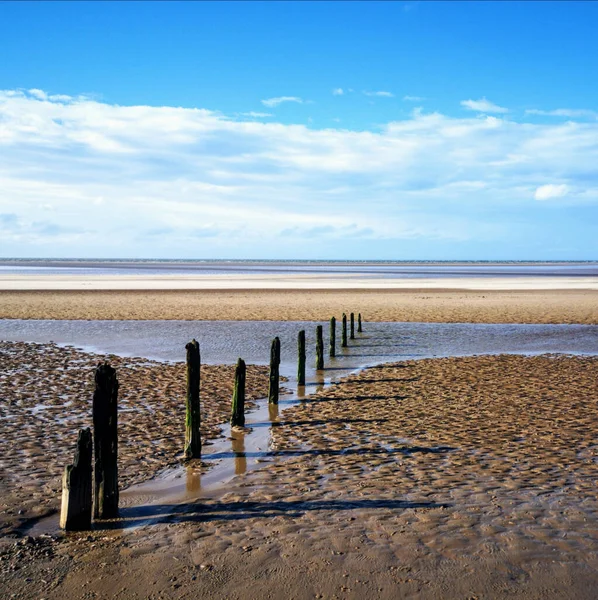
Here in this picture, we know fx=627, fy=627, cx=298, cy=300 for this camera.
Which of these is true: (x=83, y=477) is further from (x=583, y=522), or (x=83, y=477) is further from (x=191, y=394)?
(x=583, y=522)

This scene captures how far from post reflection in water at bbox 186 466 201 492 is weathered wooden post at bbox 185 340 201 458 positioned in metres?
0.47

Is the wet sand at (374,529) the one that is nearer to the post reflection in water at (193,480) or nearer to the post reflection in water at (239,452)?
the post reflection in water at (239,452)

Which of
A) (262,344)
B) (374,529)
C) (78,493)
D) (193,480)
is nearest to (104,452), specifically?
(78,493)

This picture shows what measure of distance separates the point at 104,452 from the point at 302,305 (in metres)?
32.6

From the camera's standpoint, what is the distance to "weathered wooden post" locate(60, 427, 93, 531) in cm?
697

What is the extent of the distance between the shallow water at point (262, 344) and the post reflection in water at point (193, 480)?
1 centimetres

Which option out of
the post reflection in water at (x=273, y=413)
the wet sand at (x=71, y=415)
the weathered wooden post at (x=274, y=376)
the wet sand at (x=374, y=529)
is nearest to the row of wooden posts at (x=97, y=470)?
the wet sand at (x=374, y=529)

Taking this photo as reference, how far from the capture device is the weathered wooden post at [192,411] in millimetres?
9922

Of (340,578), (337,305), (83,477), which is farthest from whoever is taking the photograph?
(337,305)

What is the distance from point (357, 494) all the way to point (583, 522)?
2.71m

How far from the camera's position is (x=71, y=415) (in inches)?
500

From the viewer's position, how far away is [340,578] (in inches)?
238

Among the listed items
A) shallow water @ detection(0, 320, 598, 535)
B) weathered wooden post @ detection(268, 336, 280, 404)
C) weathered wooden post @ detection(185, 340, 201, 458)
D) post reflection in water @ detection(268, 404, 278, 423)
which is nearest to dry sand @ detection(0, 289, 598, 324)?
shallow water @ detection(0, 320, 598, 535)

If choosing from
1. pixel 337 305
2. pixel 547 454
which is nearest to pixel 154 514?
pixel 547 454
